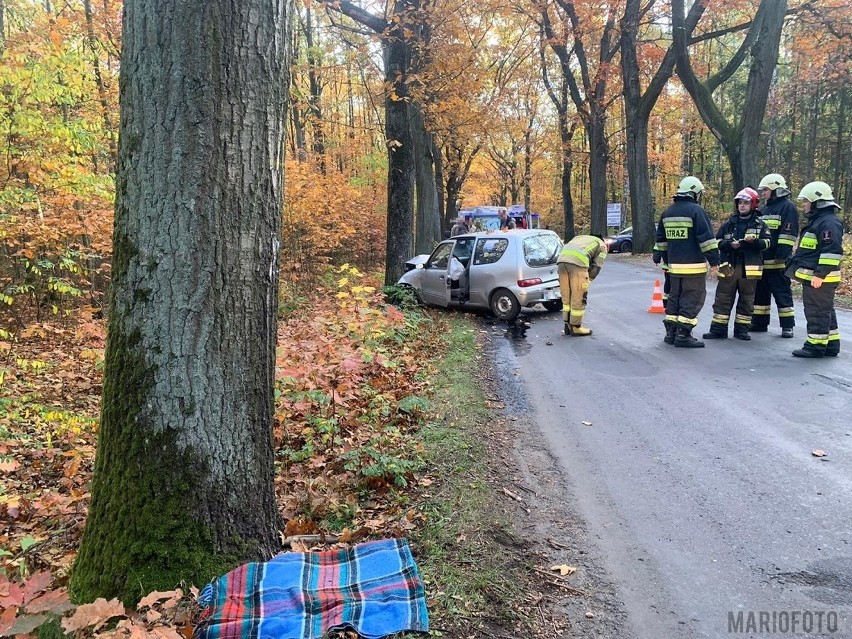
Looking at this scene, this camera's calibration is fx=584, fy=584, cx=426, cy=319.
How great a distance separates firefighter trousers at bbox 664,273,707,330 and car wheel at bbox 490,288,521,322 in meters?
3.38

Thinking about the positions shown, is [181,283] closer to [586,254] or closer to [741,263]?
[586,254]

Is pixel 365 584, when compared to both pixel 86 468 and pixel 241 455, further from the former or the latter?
pixel 86 468

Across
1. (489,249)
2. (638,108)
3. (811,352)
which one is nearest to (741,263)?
(811,352)

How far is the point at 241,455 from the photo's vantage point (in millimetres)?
2939

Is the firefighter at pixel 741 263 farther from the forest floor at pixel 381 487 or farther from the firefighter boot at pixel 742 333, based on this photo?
the forest floor at pixel 381 487

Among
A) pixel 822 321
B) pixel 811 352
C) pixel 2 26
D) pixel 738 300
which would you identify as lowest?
pixel 811 352

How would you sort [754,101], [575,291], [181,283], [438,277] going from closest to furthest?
[181,283] < [575,291] < [438,277] < [754,101]

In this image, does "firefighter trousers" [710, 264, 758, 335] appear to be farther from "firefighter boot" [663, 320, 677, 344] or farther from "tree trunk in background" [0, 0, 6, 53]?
"tree trunk in background" [0, 0, 6, 53]

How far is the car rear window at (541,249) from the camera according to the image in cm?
1141

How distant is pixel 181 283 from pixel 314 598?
162 centimetres

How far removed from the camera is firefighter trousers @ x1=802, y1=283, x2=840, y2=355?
23.9 ft

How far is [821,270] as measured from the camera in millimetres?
7363

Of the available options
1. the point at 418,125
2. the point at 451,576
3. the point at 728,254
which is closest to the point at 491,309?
the point at 728,254

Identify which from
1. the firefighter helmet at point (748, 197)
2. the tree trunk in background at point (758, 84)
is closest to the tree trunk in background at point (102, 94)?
the firefighter helmet at point (748, 197)
